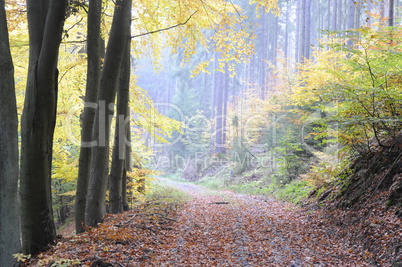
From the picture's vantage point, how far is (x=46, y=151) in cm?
514

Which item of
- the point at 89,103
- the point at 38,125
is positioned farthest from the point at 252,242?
the point at 89,103

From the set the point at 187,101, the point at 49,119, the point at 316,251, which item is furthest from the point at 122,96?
the point at 187,101

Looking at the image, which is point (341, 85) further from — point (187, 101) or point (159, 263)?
point (187, 101)

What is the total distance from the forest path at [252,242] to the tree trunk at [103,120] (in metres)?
2.05

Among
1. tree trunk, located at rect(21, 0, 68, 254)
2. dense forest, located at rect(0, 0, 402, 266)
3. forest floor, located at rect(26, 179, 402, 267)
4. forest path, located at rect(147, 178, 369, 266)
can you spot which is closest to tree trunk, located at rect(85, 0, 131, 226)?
dense forest, located at rect(0, 0, 402, 266)

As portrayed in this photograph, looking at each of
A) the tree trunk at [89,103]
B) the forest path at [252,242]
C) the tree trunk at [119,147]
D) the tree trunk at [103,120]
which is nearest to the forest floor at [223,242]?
the forest path at [252,242]

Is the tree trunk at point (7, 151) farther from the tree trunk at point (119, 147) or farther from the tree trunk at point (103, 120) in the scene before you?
the tree trunk at point (119, 147)

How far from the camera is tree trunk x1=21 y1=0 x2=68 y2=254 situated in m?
4.94

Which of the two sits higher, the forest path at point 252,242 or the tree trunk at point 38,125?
the tree trunk at point 38,125

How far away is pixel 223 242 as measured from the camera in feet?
20.0

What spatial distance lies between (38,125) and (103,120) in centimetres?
183

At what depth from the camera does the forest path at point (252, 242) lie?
4.87 meters

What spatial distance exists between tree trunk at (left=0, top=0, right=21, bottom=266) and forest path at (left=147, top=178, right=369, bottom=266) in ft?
7.58

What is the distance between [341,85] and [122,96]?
224 inches
